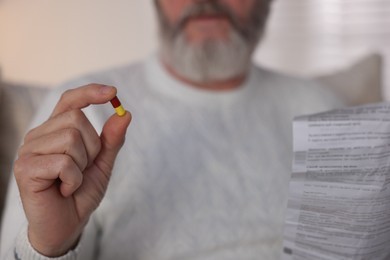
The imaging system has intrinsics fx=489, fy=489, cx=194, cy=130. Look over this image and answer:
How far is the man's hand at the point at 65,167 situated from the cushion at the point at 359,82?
30.9 inches

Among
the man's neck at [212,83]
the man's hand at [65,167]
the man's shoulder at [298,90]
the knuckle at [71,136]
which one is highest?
the knuckle at [71,136]

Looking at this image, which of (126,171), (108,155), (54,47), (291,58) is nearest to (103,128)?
(108,155)

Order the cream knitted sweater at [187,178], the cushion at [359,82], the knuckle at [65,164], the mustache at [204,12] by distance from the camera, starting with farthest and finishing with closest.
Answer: the cushion at [359,82]
the mustache at [204,12]
the cream knitted sweater at [187,178]
the knuckle at [65,164]

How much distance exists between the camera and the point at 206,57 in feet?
3.21

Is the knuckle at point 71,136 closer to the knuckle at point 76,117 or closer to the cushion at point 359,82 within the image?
the knuckle at point 76,117

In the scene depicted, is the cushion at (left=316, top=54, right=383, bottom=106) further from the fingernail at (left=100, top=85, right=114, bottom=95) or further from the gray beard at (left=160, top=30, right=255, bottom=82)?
the fingernail at (left=100, top=85, right=114, bottom=95)

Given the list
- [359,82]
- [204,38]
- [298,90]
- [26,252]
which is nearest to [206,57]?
[204,38]

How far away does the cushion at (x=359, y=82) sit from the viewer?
1.21m

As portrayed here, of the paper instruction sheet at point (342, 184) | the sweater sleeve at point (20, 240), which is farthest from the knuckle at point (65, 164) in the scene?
the paper instruction sheet at point (342, 184)

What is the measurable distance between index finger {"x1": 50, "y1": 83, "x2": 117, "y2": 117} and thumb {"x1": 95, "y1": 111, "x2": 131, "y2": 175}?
3 cm

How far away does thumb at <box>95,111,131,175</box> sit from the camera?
53 centimetres

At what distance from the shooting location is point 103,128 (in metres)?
0.54

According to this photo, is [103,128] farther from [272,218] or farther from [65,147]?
[272,218]

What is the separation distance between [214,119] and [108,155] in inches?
15.5
